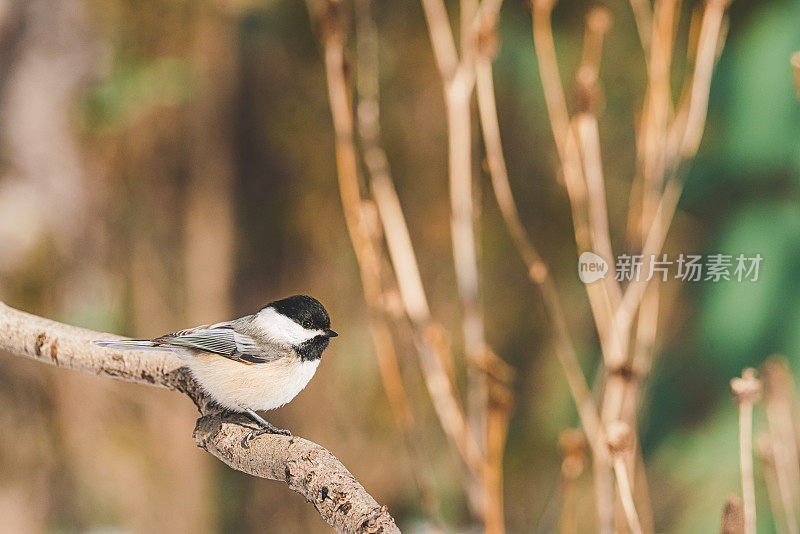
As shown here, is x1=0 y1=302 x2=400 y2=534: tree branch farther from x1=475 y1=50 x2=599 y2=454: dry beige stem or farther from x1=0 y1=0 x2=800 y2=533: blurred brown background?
x1=0 y1=0 x2=800 y2=533: blurred brown background

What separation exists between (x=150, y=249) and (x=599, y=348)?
2.24 ft

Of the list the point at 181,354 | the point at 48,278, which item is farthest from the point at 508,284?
the point at 48,278

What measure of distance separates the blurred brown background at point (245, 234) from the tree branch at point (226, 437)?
1.63ft

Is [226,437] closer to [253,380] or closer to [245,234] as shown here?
[253,380]

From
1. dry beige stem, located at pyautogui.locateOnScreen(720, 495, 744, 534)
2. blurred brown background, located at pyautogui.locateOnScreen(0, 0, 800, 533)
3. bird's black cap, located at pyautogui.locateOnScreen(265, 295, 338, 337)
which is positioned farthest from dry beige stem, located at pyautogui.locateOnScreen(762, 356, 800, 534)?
bird's black cap, located at pyautogui.locateOnScreen(265, 295, 338, 337)

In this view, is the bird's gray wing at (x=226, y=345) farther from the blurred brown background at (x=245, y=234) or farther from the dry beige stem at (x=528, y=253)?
the blurred brown background at (x=245, y=234)

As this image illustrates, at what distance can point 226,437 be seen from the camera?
0.50m

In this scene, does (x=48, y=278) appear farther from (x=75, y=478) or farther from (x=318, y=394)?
(x=318, y=394)

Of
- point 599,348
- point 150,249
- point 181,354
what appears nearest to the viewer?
point 181,354

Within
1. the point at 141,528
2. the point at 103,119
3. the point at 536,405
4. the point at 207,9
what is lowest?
the point at 141,528

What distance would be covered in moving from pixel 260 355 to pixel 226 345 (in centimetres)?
3

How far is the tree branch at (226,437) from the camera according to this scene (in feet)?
1.25

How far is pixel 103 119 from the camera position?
1.10 metres

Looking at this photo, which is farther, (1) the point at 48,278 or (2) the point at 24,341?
(1) the point at 48,278
